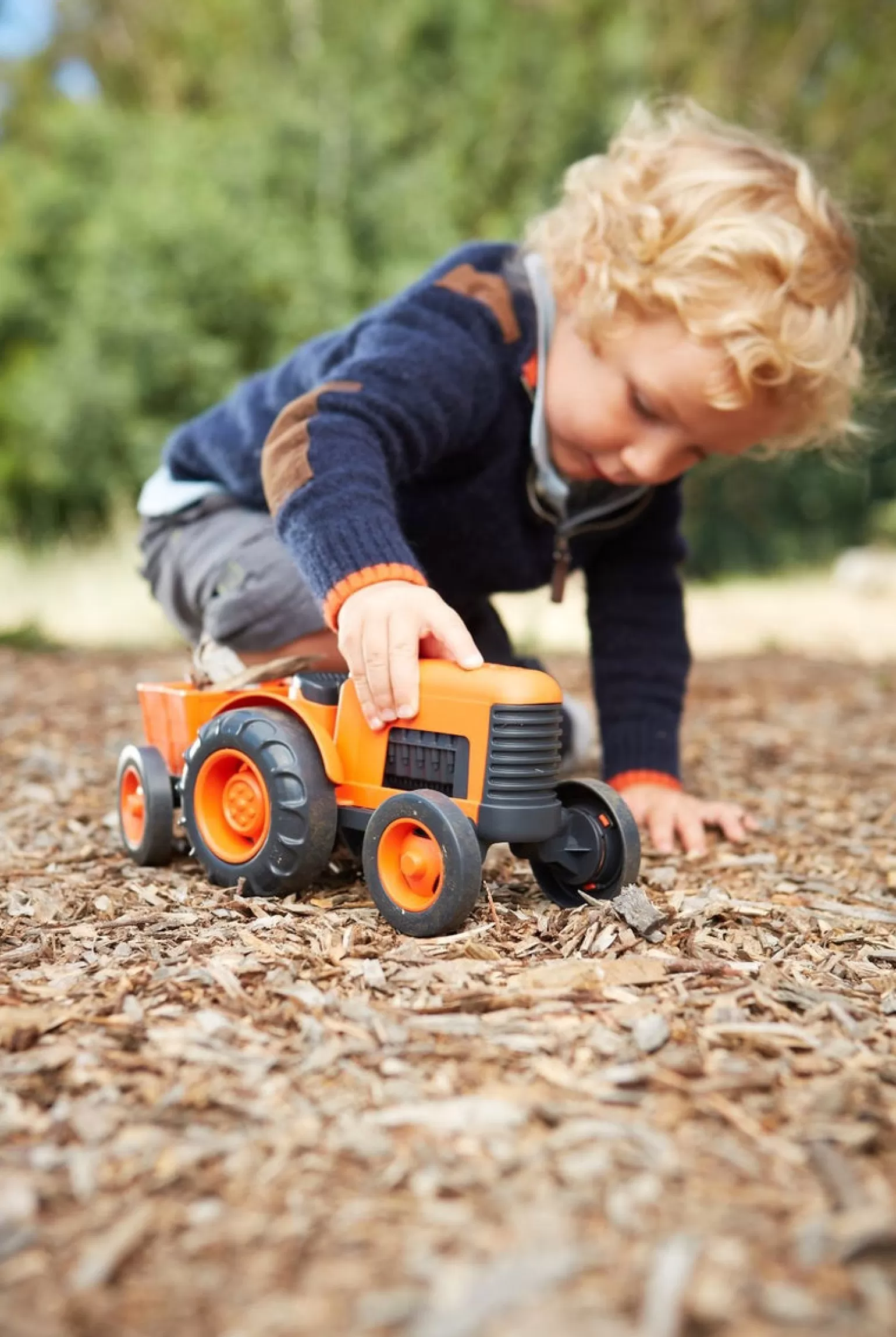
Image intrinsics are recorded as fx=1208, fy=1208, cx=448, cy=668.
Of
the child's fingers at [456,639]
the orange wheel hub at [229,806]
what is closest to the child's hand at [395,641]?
the child's fingers at [456,639]

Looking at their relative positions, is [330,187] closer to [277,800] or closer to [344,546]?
[344,546]

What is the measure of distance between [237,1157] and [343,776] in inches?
33.1

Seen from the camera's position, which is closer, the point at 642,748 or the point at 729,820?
the point at 729,820

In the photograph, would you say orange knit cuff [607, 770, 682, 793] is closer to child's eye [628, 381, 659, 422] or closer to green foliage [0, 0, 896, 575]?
child's eye [628, 381, 659, 422]

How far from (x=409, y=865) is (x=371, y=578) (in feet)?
1.46

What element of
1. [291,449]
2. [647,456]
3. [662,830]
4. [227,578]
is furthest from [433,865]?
[227,578]

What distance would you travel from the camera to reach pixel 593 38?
1507 centimetres

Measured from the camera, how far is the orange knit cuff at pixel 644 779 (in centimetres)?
276

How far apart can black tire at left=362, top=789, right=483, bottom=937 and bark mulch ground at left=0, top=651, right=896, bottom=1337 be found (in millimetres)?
40

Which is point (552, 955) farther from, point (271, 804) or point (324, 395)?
point (324, 395)

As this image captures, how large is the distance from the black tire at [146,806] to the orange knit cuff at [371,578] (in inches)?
21.5

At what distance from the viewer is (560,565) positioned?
2.86m

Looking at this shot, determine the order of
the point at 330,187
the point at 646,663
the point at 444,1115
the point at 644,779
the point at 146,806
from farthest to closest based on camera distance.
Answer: the point at 330,187 < the point at 646,663 < the point at 644,779 < the point at 146,806 < the point at 444,1115

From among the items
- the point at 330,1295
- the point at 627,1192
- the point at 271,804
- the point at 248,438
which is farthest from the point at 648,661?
the point at 330,1295
